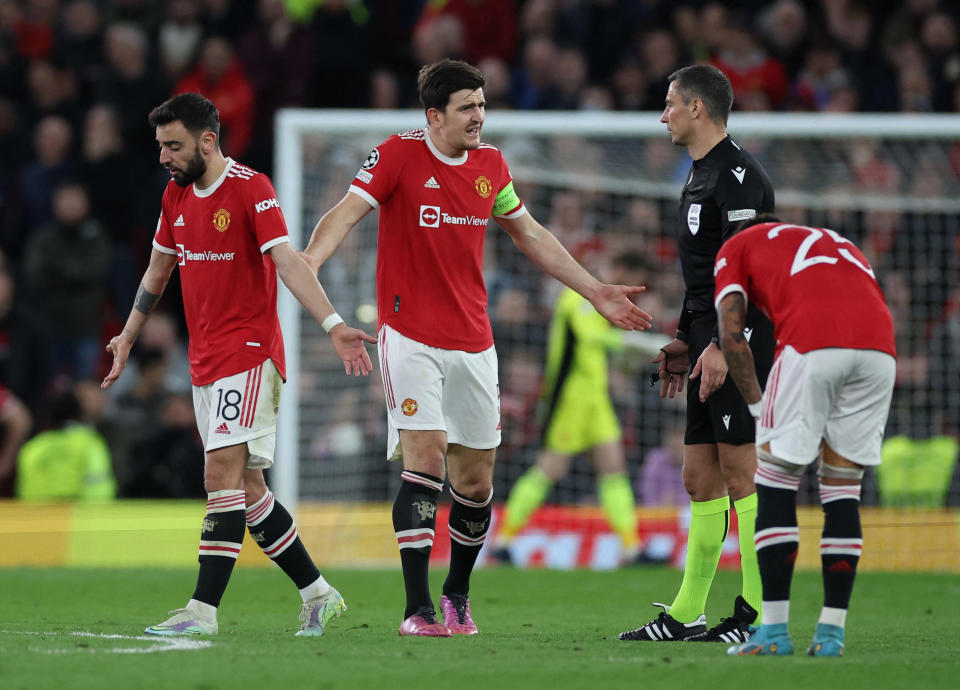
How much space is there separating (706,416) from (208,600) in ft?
8.18

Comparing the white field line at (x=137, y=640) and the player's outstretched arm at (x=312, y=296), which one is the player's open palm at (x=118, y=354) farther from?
the white field line at (x=137, y=640)

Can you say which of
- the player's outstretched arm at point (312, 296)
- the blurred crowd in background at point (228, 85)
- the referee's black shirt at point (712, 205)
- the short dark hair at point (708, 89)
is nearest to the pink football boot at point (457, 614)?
the player's outstretched arm at point (312, 296)

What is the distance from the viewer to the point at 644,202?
1434cm

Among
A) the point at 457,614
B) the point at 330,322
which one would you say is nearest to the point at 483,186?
the point at 330,322

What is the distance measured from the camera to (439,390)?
23.4 ft

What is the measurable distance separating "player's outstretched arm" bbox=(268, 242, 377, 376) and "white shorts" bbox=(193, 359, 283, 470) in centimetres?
44

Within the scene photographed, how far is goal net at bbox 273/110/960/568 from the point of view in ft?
41.7

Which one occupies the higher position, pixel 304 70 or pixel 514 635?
pixel 304 70

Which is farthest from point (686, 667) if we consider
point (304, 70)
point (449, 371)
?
point (304, 70)

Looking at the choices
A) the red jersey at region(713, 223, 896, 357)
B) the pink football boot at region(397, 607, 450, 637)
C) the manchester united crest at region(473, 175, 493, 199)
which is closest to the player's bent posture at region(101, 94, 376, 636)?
the pink football boot at region(397, 607, 450, 637)

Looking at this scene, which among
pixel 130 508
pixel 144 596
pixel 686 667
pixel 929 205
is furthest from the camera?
pixel 929 205

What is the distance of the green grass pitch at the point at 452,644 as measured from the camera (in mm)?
5363

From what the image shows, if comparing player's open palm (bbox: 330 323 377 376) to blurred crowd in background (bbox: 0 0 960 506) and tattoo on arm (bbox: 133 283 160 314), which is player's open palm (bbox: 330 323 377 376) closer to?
tattoo on arm (bbox: 133 283 160 314)

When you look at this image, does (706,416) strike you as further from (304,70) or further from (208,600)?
(304,70)
